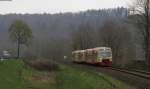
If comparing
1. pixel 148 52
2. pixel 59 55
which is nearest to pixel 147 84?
pixel 148 52

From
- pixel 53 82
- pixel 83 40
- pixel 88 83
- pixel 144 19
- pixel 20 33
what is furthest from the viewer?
pixel 83 40

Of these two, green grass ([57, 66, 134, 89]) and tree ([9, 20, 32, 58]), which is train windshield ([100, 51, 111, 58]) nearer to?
green grass ([57, 66, 134, 89])

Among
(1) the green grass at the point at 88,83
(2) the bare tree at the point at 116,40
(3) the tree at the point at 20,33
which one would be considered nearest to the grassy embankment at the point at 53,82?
(1) the green grass at the point at 88,83

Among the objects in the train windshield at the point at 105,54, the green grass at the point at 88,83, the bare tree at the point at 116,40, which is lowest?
the green grass at the point at 88,83

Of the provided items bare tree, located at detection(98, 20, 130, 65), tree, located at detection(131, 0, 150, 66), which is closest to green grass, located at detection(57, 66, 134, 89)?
tree, located at detection(131, 0, 150, 66)

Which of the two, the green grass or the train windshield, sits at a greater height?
the train windshield

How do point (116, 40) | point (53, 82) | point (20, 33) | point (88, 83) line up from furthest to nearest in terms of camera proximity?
1. point (20, 33)
2. point (116, 40)
3. point (53, 82)
4. point (88, 83)

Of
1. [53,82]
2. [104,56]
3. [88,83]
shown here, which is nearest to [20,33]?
[104,56]

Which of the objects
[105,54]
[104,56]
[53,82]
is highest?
[105,54]

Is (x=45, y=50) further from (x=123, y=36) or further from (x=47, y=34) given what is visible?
(x=47, y=34)

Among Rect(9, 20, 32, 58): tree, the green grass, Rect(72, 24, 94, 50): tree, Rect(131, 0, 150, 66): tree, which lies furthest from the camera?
Rect(72, 24, 94, 50): tree

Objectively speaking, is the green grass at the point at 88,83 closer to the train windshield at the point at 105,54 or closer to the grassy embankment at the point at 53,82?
the grassy embankment at the point at 53,82

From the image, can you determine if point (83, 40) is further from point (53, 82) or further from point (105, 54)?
point (53, 82)

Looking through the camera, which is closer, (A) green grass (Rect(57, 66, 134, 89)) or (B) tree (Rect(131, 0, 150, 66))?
(A) green grass (Rect(57, 66, 134, 89))
